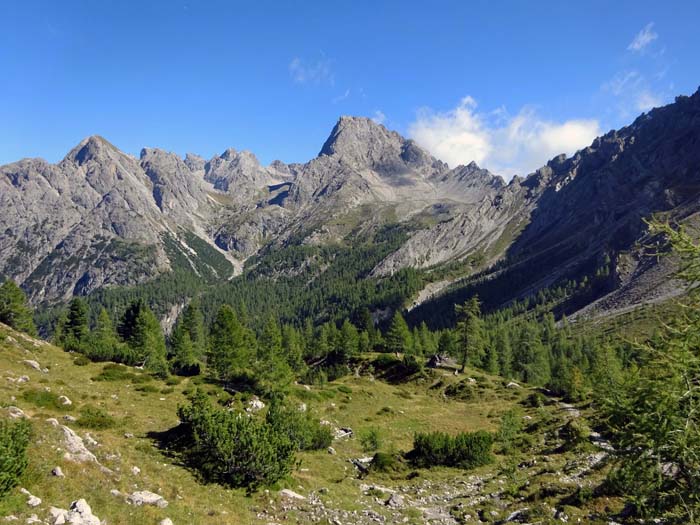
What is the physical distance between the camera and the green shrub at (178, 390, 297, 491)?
74.9 feet

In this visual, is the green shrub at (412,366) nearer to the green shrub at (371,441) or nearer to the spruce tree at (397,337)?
the spruce tree at (397,337)

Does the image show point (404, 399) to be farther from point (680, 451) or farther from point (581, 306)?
point (581, 306)

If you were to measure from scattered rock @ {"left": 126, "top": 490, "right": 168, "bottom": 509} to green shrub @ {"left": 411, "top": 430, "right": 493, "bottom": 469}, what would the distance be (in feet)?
81.5

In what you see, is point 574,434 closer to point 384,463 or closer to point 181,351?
point 384,463

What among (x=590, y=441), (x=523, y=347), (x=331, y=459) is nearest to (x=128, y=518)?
(x=331, y=459)

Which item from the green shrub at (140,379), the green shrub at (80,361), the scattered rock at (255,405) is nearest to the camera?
the scattered rock at (255,405)

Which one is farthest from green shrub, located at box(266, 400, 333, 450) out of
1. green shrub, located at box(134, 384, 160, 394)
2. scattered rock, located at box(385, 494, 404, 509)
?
green shrub, located at box(134, 384, 160, 394)

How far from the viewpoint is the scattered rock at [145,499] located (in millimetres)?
17125

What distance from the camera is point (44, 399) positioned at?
28938mm

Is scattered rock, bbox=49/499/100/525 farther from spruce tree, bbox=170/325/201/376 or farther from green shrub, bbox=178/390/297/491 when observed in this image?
spruce tree, bbox=170/325/201/376

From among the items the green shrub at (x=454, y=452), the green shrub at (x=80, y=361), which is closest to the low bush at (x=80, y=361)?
the green shrub at (x=80, y=361)

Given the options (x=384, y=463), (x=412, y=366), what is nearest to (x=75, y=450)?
(x=384, y=463)

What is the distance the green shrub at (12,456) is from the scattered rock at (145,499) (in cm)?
425

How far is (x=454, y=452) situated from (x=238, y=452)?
2206 centimetres
